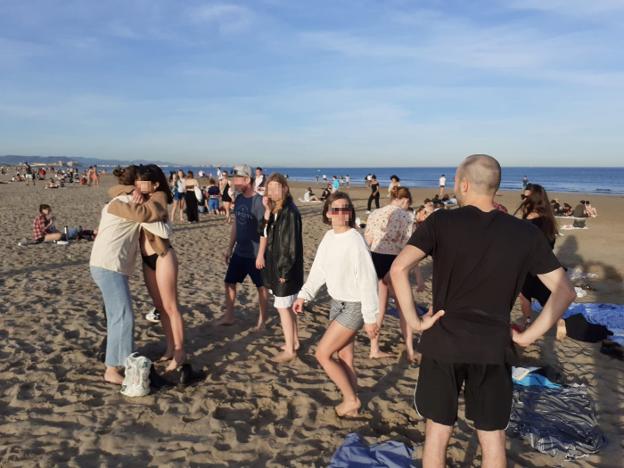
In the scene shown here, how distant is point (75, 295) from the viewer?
739cm

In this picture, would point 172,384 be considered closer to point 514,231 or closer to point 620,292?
point 514,231

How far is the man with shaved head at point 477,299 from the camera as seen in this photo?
2.33 m

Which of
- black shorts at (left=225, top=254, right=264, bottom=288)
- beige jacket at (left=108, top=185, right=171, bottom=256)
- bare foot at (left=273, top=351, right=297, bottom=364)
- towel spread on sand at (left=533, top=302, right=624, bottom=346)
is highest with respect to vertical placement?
beige jacket at (left=108, top=185, right=171, bottom=256)

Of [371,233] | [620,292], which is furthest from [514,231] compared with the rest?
[620,292]

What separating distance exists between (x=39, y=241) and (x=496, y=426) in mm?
12498

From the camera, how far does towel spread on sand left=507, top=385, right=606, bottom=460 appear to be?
11.6ft

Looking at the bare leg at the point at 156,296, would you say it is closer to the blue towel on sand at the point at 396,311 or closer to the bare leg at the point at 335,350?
the bare leg at the point at 335,350

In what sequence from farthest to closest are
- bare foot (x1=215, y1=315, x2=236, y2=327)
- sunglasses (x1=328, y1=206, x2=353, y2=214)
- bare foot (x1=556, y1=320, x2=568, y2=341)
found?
bare foot (x1=215, y1=315, x2=236, y2=327) < bare foot (x1=556, y1=320, x2=568, y2=341) < sunglasses (x1=328, y1=206, x2=353, y2=214)

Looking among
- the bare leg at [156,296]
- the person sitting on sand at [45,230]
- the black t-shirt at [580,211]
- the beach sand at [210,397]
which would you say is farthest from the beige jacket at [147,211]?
the black t-shirt at [580,211]

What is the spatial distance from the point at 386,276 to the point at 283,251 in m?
1.26

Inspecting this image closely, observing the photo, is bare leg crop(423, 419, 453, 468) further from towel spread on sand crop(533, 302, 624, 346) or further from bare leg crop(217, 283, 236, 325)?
towel spread on sand crop(533, 302, 624, 346)

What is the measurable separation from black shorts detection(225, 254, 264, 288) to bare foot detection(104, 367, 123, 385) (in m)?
1.91

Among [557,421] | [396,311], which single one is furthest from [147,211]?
[396,311]

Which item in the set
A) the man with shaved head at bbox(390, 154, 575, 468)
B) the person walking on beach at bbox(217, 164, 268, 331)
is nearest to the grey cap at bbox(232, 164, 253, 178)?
the person walking on beach at bbox(217, 164, 268, 331)
